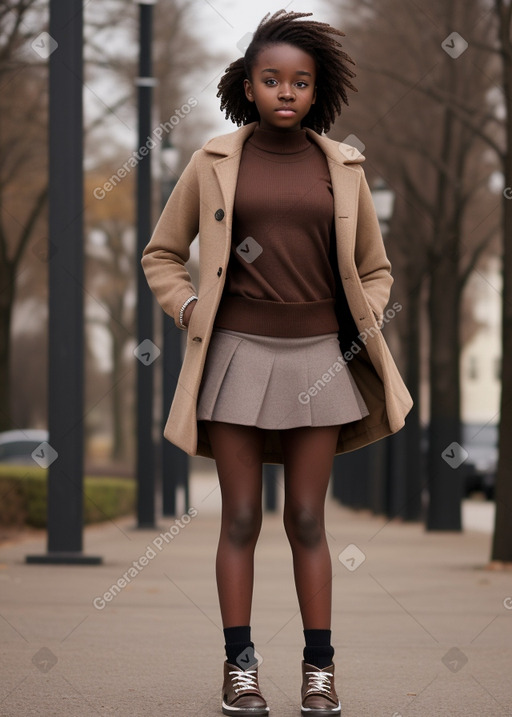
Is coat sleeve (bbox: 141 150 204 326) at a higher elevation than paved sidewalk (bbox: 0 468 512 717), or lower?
higher

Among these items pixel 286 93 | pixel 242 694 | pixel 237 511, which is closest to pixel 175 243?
pixel 286 93

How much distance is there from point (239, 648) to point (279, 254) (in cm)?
122

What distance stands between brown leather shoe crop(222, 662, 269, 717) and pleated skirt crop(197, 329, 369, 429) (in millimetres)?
755

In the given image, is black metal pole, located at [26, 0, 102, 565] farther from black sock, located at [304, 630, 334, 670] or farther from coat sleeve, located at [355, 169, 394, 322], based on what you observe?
black sock, located at [304, 630, 334, 670]

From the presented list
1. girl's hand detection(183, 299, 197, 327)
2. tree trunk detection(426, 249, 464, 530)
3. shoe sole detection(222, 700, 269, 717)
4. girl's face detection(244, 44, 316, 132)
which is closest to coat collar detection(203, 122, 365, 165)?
girl's face detection(244, 44, 316, 132)

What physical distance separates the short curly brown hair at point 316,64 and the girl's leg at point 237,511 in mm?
1123

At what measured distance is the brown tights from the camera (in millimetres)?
4383

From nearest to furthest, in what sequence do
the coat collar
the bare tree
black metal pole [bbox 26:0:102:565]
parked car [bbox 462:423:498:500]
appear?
1. the coat collar
2. black metal pole [bbox 26:0:102:565]
3. the bare tree
4. parked car [bbox 462:423:498:500]

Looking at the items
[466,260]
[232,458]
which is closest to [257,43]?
[232,458]

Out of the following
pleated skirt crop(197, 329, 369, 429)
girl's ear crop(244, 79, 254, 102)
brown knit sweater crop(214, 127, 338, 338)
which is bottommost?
pleated skirt crop(197, 329, 369, 429)

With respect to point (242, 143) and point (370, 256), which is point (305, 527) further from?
point (242, 143)

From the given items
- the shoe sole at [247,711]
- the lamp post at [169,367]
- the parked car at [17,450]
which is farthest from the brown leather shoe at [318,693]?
the parked car at [17,450]

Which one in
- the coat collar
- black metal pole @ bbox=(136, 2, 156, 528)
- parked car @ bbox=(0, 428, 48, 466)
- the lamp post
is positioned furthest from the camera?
parked car @ bbox=(0, 428, 48, 466)

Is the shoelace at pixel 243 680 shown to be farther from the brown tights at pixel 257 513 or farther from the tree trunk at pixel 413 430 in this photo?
the tree trunk at pixel 413 430
